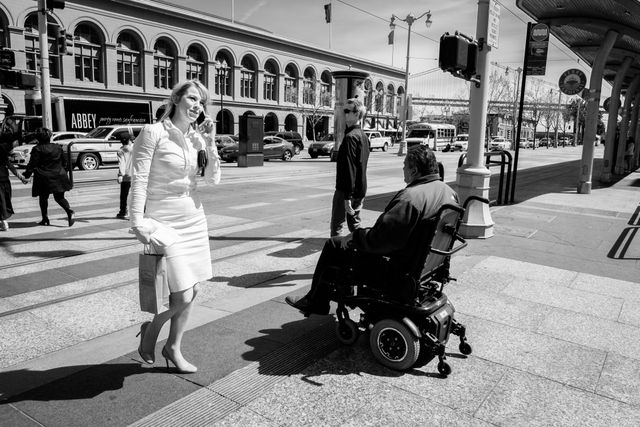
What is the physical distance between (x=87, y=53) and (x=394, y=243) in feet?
147

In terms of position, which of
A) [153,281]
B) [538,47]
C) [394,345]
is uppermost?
[538,47]

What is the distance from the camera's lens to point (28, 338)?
408cm

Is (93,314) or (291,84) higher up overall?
(291,84)

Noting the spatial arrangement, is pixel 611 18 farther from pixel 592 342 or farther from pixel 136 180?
pixel 136 180

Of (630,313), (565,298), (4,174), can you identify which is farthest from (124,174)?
(630,313)

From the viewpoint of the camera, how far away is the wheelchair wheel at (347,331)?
155 inches

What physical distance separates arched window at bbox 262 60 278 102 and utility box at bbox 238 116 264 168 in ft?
118

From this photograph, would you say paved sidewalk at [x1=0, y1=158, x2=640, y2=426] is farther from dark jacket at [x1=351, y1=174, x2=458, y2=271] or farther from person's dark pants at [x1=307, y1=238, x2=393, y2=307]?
dark jacket at [x1=351, y1=174, x2=458, y2=271]

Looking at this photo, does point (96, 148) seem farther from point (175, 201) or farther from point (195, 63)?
point (195, 63)

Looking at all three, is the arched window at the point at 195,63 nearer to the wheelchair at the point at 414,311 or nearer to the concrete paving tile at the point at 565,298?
the concrete paving tile at the point at 565,298

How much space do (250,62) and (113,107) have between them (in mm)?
29843

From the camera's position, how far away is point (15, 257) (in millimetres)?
6637

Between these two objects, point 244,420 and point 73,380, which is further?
point 73,380

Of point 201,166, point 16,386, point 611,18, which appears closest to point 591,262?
point 201,166
